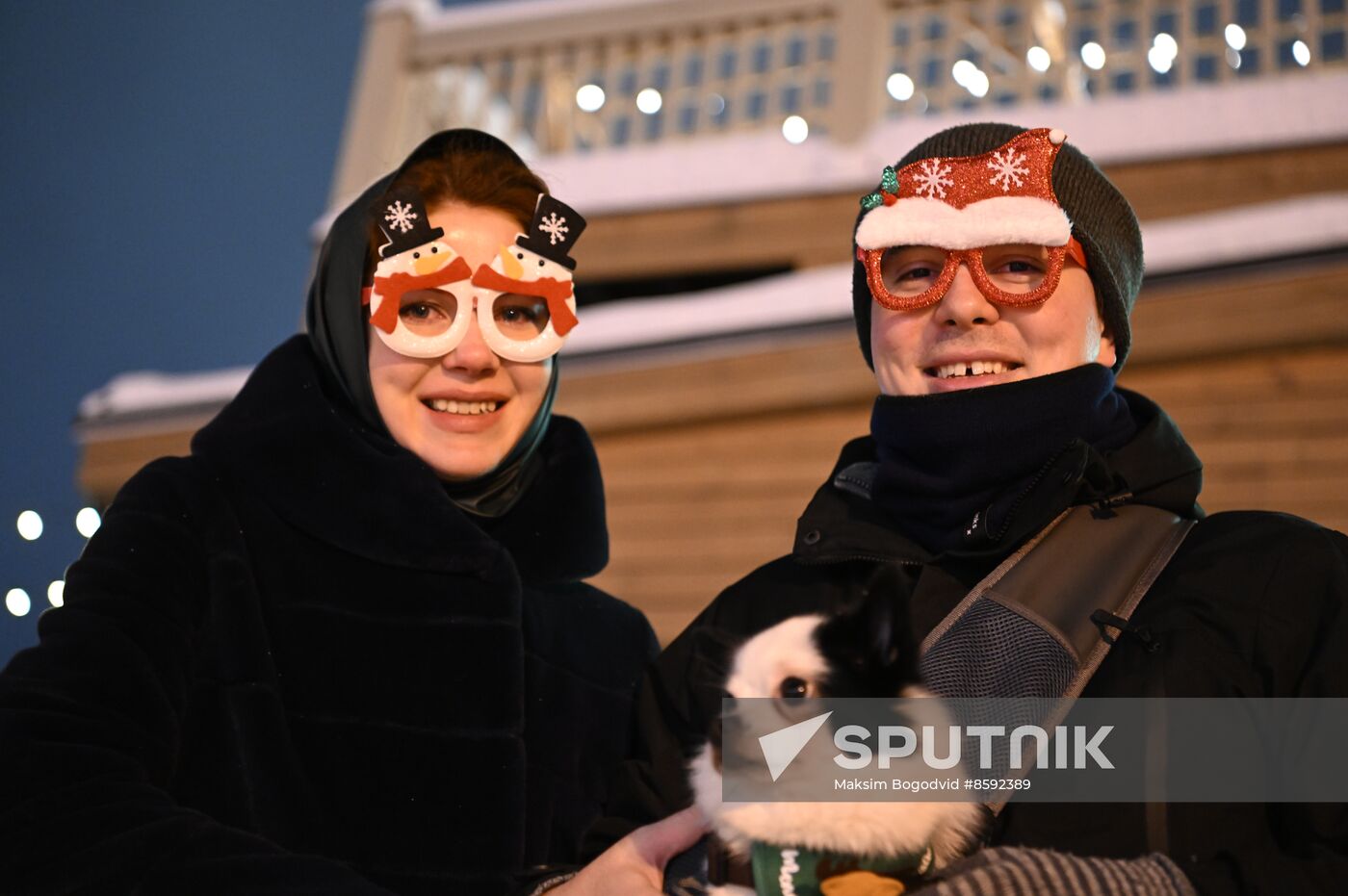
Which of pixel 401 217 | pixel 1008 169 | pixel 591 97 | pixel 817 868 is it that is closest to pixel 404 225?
pixel 401 217

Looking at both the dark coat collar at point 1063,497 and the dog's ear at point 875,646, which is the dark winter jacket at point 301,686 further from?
the dog's ear at point 875,646

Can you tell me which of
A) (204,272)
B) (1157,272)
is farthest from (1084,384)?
(204,272)

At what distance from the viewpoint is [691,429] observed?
5129 millimetres

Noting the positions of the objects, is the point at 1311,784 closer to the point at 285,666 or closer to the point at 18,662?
Result: the point at 285,666

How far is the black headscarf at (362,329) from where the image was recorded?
226cm

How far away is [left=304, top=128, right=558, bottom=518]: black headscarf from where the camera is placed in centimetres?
226

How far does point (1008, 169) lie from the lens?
188cm

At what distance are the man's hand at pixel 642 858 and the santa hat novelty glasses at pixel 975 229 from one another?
0.80 m

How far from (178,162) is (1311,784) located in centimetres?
857

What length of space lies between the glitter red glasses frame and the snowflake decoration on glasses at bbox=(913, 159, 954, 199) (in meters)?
0.09

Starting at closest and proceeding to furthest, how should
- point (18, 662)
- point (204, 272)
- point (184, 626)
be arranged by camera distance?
1. point (18, 662)
2. point (184, 626)
3. point (204, 272)

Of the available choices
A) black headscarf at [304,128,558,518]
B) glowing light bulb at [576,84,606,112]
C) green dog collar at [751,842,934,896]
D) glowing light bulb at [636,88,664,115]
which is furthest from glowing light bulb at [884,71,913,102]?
green dog collar at [751,842,934,896]

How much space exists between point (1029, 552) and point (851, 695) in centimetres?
44
